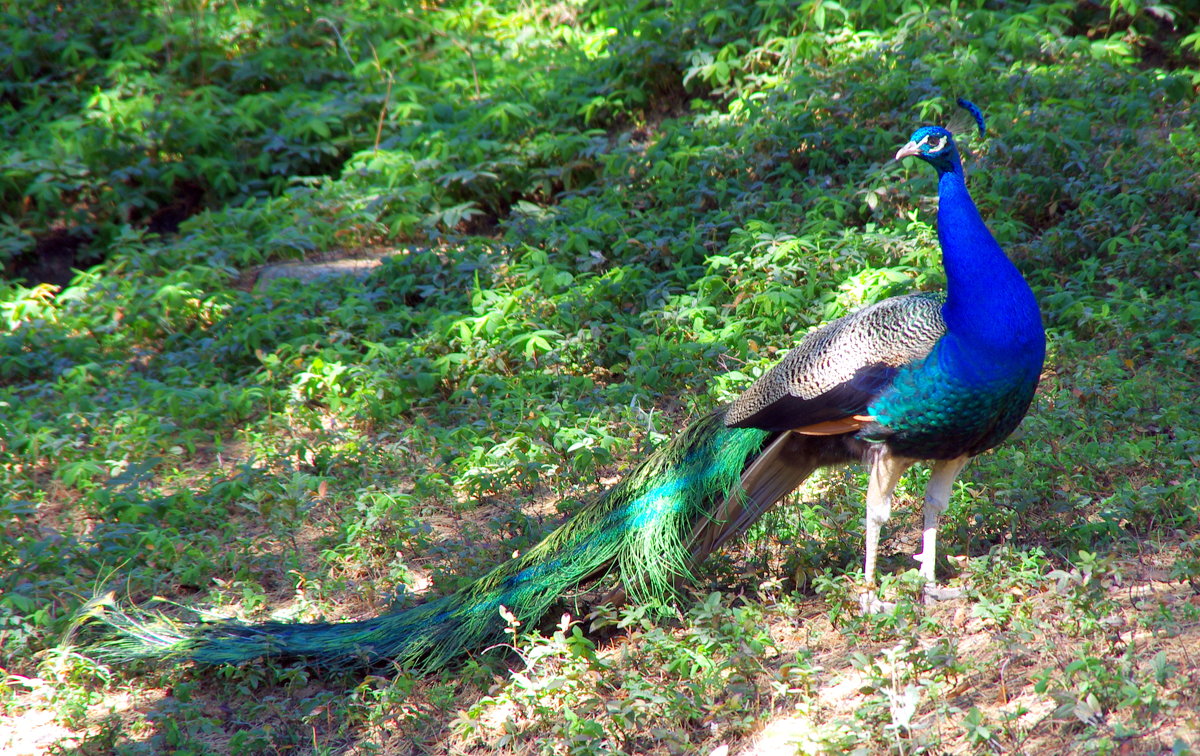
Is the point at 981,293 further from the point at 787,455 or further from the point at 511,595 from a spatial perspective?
the point at 511,595

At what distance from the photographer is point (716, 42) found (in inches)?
302

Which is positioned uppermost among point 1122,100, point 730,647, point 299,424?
point 1122,100

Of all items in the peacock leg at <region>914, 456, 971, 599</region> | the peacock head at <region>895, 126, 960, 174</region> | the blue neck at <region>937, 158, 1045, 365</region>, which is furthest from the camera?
the peacock leg at <region>914, 456, 971, 599</region>

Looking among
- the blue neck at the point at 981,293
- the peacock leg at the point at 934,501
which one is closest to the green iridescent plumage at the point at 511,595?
the peacock leg at the point at 934,501

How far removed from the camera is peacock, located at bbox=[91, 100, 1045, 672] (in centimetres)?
326

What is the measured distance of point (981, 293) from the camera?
325 cm

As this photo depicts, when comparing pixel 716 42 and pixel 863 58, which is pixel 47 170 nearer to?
pixel 716 42

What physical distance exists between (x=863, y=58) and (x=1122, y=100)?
1.63 m

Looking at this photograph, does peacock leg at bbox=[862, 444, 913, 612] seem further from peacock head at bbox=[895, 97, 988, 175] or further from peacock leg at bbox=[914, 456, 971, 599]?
peacock head at bbox=[895, 97, 988, 175]

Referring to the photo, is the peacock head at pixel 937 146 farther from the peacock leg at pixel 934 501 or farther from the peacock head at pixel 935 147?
the peacock leg at pixel 934 501

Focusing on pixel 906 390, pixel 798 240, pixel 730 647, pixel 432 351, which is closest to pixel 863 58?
pixel 798 240

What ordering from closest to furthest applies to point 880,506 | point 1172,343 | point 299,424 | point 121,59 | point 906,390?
point 906,390, point 880,506, point 1172,343, point 299,424, point 121,59

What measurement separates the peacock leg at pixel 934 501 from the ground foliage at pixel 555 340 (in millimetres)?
114

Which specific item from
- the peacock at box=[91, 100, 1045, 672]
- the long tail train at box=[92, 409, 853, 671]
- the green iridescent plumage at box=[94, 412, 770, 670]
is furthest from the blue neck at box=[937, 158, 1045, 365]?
the green iridescent plumage at box=[94, 412, 770, 670]
